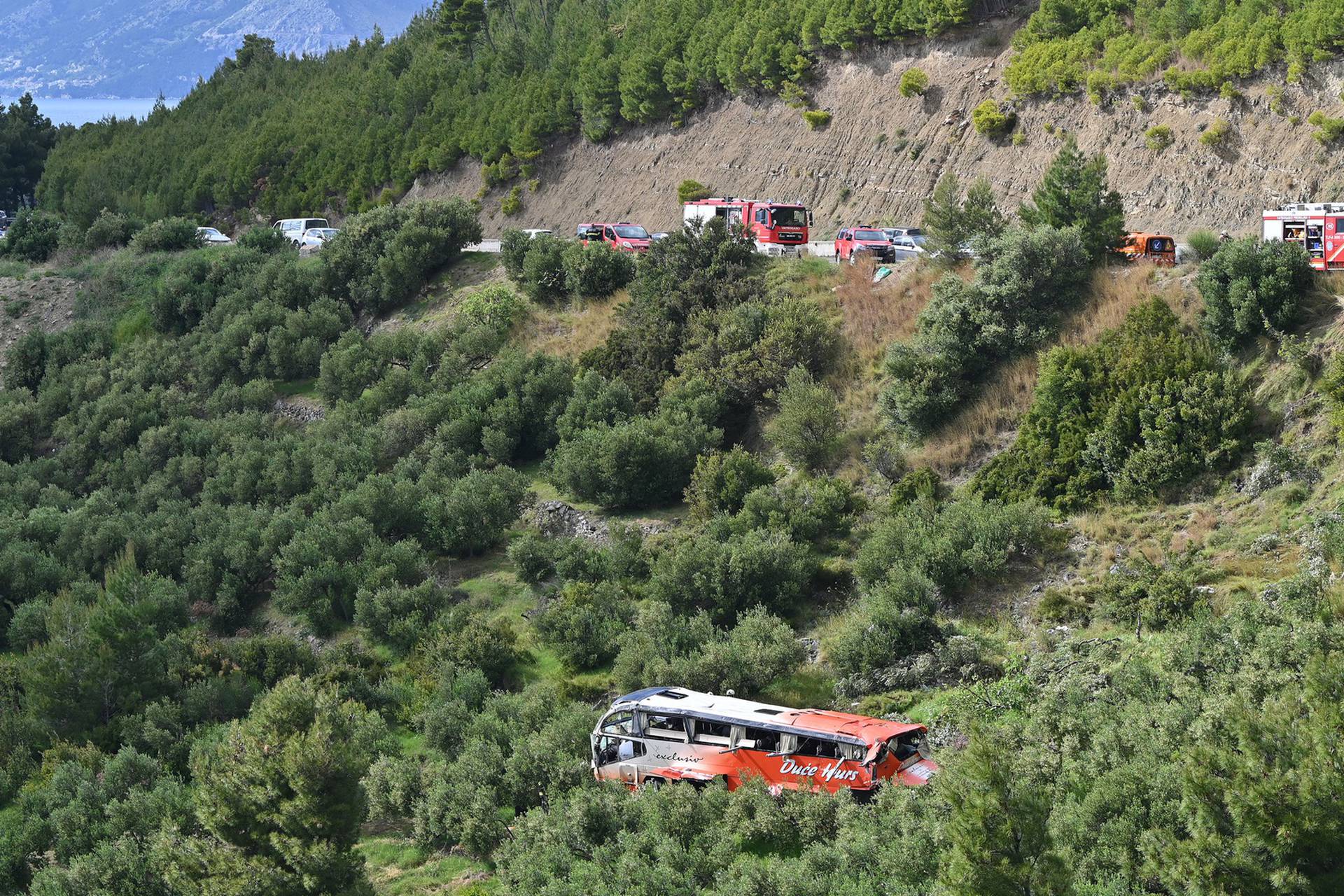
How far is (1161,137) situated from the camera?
42.2 meters

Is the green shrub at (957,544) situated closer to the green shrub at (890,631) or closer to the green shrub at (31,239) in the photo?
the green shrub at (890,631)

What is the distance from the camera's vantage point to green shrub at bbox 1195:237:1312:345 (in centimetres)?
2716

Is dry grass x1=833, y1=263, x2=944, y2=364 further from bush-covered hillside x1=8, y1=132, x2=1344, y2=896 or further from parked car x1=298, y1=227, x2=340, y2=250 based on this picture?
parked car x1=298, y1=227, x2=340, y2=250

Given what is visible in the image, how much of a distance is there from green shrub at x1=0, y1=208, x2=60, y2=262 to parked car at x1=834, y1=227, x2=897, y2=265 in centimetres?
4373

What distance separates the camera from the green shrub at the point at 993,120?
47500mm

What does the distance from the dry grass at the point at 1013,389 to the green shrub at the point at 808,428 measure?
2503 mm

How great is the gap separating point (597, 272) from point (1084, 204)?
17.9m

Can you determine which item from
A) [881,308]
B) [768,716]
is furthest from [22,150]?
[768,716]

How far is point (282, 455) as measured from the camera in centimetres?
4231

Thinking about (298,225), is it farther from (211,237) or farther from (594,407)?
(594,407)

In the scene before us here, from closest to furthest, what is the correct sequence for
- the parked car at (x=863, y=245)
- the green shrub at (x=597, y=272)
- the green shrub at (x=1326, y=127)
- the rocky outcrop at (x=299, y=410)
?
the green shrub at (x=1326, y=127)
the parked car at (x=863, y=245)
the green shrub at (x=597, y=272)
the rocky outcrop at (x=299, y=410)

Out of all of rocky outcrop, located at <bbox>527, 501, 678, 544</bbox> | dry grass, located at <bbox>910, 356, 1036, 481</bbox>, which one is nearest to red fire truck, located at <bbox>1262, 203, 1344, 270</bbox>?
dry grass, located at <bbox>910, 356, 1036, 481</bbox>

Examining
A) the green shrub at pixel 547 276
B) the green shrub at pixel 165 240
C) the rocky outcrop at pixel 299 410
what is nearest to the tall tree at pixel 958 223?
the green shrub at pixel 547 276

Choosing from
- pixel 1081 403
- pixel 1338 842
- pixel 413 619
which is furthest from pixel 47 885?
pixel 1081 403
